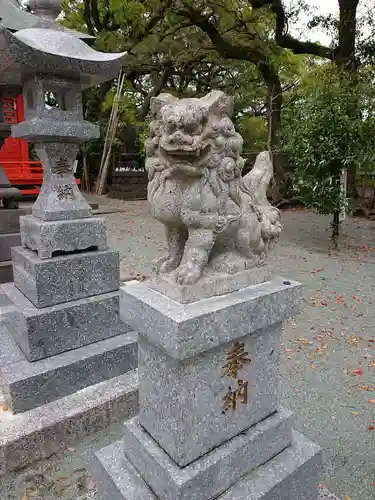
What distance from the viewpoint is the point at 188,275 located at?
5.61 feet

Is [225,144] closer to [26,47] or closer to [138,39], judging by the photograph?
[26,47]

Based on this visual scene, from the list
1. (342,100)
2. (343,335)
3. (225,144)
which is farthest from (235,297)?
(342,100)

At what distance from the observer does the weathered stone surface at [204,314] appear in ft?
5.08

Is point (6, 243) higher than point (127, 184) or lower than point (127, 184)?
lower

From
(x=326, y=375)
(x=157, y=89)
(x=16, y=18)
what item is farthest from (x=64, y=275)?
(x=157, y=89)

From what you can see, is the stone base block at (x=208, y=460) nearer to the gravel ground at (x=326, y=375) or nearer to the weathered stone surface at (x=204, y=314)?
the weathered stone surface at (x=204, y=314)

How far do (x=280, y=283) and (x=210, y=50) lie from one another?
34.8ft

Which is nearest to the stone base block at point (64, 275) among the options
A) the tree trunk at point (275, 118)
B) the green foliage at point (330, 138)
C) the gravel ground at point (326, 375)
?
the gravel ground at point (326, 375)

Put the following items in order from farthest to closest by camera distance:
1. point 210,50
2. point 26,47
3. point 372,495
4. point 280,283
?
point 210,50, point 26,47, point 372,495, point 280,283

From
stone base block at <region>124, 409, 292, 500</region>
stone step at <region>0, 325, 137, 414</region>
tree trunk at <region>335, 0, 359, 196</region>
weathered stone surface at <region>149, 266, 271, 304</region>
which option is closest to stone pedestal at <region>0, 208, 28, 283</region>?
stone step at <region>0, 325, 137, 414</region>

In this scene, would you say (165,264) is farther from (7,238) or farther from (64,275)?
(7,238)

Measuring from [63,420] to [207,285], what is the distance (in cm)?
163

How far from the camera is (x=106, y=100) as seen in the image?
46.1ft

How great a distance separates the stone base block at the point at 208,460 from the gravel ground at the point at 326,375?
26.6 inches
